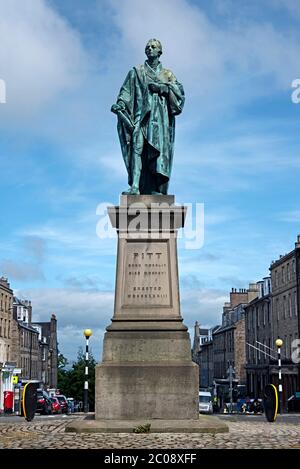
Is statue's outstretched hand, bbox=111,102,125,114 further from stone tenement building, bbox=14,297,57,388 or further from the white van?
stone tenement building, bbox=14,297,57,388

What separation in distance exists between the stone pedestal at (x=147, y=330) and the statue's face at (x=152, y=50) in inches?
122

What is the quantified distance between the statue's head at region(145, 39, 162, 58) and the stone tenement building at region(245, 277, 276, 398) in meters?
58.9

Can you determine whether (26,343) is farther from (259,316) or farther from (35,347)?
(259,316)

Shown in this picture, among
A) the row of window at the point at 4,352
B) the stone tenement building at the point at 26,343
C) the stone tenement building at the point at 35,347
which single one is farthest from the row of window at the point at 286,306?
the stone tenement building at the point at 35,347

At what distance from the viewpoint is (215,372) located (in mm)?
112250

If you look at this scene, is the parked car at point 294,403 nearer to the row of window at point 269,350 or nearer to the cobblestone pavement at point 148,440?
the row of window at point 269,350

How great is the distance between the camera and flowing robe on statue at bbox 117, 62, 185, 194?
48.0ft

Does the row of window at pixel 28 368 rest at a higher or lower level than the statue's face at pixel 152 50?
lower

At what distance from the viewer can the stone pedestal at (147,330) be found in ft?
41.3

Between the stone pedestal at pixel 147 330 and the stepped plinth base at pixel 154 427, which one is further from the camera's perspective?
the stone pedestal at pixel 147 330

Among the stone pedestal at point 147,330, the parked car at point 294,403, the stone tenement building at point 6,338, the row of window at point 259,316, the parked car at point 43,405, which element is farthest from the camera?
the row of window at point 259,316

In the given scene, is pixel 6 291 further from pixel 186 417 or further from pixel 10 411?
pixel 186 417

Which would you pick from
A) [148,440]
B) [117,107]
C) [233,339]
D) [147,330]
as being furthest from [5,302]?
[148,440]
